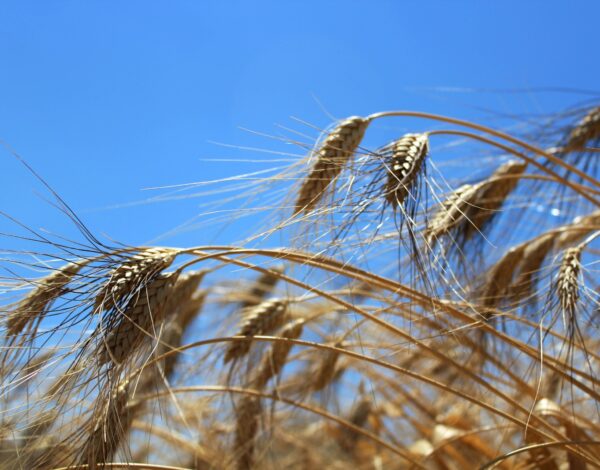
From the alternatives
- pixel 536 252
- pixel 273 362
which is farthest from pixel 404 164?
pixel 536 252

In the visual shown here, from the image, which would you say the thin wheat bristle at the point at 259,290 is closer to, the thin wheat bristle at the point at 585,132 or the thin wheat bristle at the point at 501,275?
the thin wheat bristle at the point at 501,275

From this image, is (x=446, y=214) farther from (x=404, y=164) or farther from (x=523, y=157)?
(x=404, y=164)

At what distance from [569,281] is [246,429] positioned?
1.32 meters

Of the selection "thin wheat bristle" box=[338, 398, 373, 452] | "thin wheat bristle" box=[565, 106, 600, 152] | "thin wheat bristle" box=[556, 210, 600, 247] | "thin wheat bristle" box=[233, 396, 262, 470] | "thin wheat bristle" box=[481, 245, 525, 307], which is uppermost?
"thin wheat bristle" box=[565, 106, 600, 152]

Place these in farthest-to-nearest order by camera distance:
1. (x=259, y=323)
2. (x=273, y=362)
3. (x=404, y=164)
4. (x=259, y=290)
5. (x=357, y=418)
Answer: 1. (x=357, y=418)
2. (x=259, y=290)
3. (x=273, y=362)
4. (x=259, y=323)
5. (x=404, y=164)

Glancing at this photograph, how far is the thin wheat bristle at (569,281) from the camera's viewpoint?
1.78 meters

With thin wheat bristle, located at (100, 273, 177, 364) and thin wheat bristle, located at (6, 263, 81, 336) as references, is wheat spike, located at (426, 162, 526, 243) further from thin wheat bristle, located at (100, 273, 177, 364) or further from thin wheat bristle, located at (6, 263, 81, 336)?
thin wheat bristle, located at (6, 263, 81, 336)

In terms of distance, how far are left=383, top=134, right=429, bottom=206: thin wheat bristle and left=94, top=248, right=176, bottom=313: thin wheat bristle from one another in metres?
0.54

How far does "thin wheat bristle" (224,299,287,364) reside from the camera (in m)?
2.45

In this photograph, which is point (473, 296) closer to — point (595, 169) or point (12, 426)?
point (595, 169)

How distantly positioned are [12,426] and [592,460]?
1.29 metres

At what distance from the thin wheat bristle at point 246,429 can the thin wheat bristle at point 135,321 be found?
109 cm

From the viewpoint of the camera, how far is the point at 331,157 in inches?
74.0

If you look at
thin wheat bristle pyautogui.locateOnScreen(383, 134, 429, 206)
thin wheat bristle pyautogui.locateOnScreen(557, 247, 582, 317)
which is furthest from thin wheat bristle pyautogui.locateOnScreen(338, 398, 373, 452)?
thin wheat bristle pyautogui.locateOnScreen(383, 134, 429, 206)
